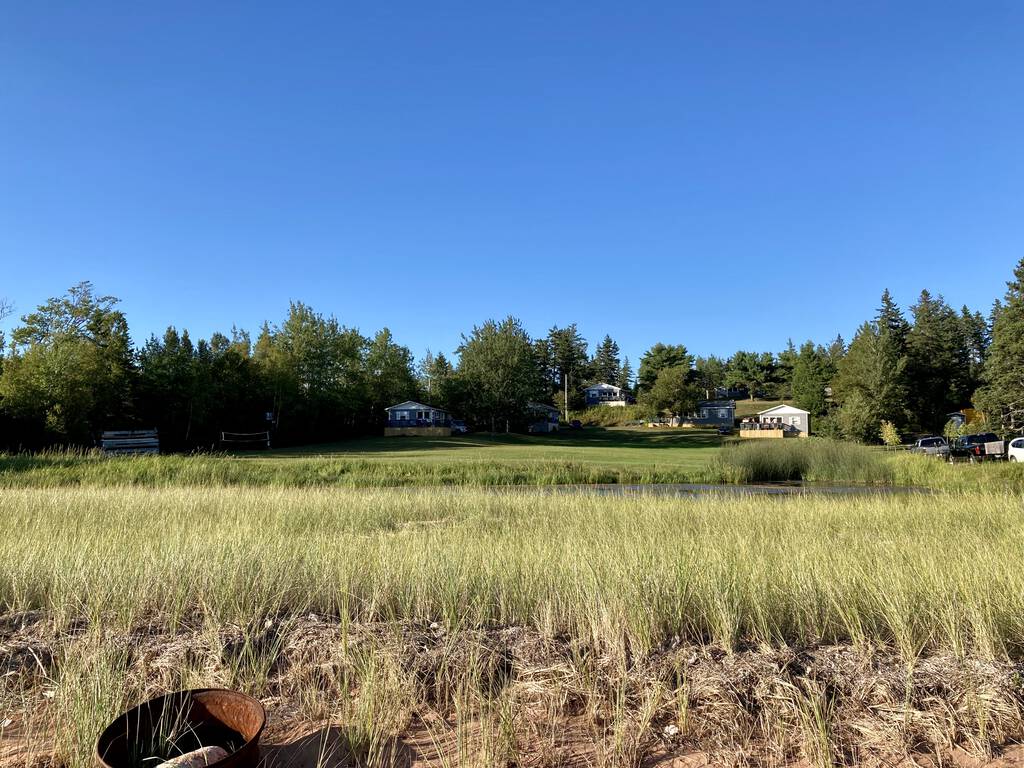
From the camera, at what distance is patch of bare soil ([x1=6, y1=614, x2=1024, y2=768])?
2830mm

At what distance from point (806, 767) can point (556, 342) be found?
336 feet

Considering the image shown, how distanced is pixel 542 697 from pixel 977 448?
35.4 meters

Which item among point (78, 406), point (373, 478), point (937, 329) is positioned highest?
point (937, 329)

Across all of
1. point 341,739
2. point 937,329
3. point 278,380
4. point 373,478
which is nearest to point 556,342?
point 937,329

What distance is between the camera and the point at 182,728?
278cm

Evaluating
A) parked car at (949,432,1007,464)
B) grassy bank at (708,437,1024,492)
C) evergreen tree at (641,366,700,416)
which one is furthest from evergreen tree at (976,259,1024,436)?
evergreen tree at (641,366,700,416)

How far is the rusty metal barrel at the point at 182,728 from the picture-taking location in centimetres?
258

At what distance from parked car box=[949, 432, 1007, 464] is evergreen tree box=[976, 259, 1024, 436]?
9.82 metres

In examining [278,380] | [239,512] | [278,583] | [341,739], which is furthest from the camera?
[278,380]

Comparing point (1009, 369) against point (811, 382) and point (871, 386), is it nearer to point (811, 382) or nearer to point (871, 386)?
point (871, 386)

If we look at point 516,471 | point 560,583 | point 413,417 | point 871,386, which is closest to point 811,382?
point 871,386

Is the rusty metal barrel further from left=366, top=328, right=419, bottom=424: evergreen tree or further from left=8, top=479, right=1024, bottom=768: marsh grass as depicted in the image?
left=366, top=328, right=419, bottom=424: evergreen tree

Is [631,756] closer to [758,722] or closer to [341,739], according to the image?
[758,722]

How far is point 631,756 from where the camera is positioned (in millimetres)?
2771
